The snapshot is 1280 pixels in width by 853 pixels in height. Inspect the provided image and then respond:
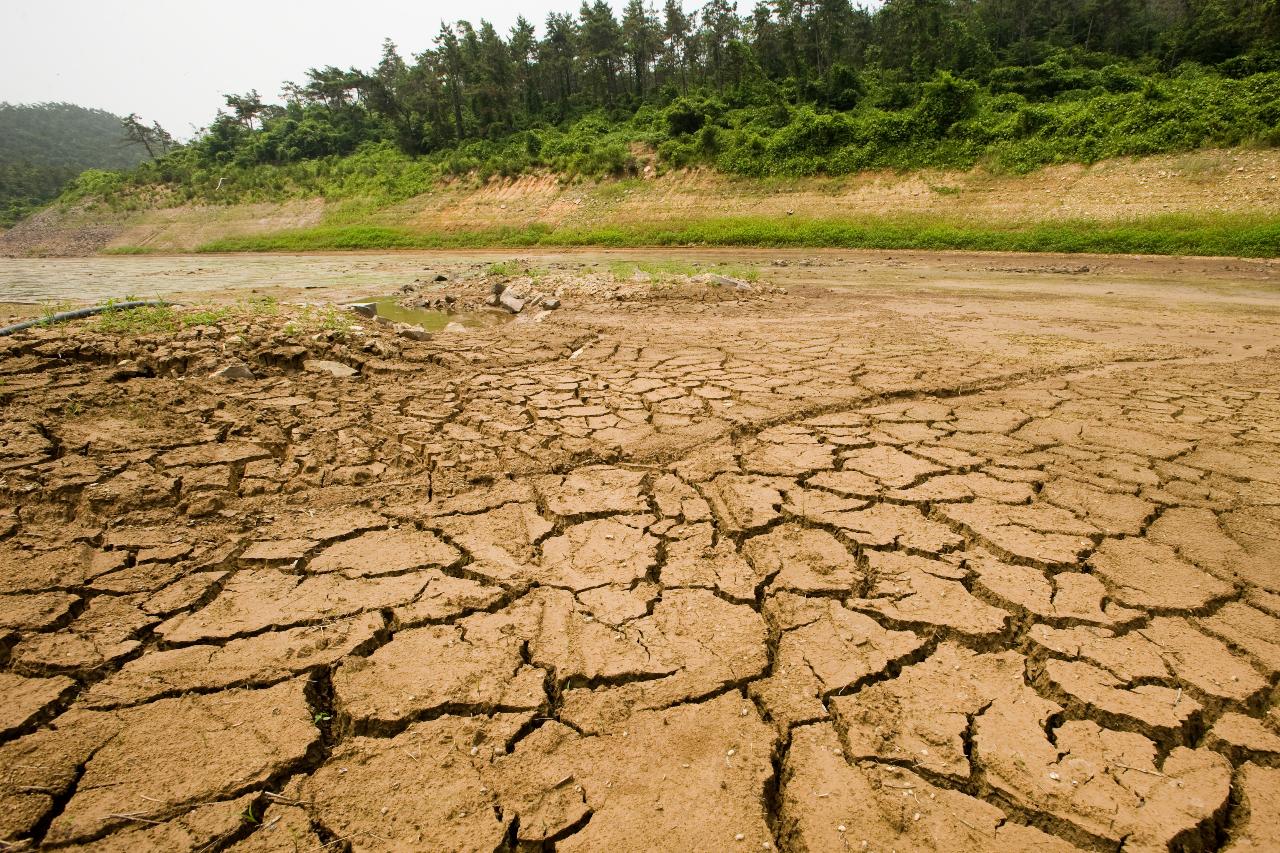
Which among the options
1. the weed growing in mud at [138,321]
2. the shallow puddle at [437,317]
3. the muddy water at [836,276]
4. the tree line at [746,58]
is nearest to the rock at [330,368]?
the weed growing in mud at [138,321]

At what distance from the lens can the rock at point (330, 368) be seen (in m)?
4.50

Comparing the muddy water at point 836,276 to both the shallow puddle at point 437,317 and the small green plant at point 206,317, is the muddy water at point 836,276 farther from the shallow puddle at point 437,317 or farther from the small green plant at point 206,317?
the small green plant at point 206,317

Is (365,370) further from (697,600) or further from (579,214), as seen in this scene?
(579,214)

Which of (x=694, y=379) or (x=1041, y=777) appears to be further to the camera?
(x=694, y=379)

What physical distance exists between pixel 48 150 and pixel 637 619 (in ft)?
351

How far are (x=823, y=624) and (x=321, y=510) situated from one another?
82.8 inches

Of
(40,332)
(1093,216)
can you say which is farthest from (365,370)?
(1093,216)

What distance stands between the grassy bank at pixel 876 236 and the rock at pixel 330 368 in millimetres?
13922

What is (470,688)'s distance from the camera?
172 centimetres

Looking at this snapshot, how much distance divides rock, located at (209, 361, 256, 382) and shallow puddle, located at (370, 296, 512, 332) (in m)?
3.25

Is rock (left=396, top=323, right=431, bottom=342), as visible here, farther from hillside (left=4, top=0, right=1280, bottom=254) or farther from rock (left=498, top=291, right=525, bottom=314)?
hillside (left=4, top=0, right=1280, bottom=254)

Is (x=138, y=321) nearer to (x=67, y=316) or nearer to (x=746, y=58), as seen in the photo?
(x=67, y=316)

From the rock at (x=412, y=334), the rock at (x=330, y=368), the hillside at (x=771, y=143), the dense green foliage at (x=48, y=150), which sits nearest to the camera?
the rock at (x=330, y=368)

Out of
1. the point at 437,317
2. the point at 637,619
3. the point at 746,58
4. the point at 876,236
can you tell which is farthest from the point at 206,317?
the point at 746,58
